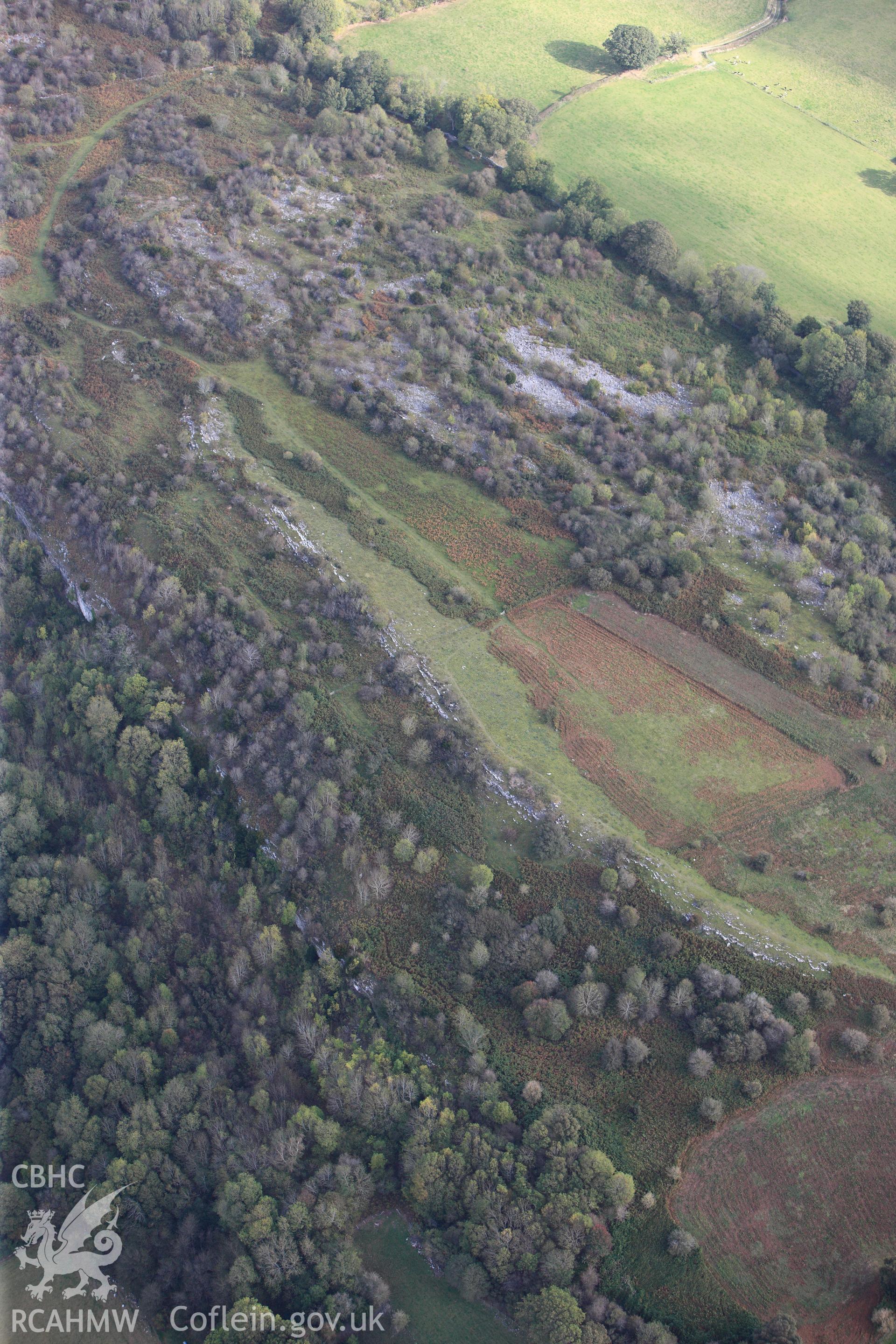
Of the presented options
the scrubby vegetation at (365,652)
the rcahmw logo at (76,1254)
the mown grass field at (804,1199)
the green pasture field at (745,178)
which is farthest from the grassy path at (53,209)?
the mown grass field at (804,1199)

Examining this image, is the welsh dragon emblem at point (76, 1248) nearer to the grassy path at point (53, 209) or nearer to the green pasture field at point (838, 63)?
the grassy path at point (53, 209)

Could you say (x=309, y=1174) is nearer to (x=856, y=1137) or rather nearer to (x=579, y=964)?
(x=579, y=964)

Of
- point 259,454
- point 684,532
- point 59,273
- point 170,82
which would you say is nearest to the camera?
point 684,532

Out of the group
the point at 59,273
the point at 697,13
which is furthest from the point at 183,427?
the point at 697,13

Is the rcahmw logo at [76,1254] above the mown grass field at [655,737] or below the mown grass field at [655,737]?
below

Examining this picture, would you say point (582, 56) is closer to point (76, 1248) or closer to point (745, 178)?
point (745, 178)

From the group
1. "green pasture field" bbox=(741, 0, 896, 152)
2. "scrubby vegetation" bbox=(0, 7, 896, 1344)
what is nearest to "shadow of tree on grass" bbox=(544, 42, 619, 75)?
"green pasture field" bbox=(741, 0, 896, 152)

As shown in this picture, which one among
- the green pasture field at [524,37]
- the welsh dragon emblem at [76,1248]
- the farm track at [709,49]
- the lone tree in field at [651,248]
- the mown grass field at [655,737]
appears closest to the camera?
the welsh dragon emblem at [76,1248]
